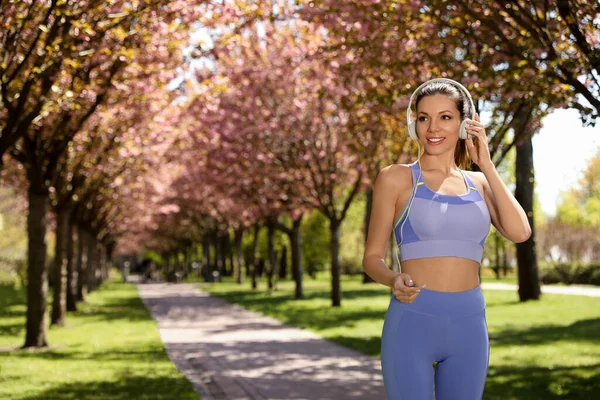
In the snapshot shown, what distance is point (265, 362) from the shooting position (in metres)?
12.8

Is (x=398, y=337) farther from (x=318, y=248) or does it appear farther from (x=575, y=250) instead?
(x=575, y=250)

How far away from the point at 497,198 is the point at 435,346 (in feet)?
2.45

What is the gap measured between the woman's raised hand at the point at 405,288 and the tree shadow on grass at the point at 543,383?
21.5 feet

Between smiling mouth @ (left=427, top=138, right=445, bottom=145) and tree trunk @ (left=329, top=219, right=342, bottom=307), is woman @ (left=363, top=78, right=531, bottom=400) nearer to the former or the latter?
smiling mouth @ (left=427, top=138, right=445, bottom=145)

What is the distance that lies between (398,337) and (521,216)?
2.68ft

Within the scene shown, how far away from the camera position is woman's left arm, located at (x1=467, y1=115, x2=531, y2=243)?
3.63 meters

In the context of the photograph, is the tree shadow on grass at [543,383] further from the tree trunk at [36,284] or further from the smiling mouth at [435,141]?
the tree trunk at [36,284]

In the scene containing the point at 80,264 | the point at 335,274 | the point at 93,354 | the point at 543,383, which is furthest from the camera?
the point at 80,264

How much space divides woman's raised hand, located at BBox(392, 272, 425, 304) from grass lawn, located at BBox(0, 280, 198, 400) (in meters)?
6.58

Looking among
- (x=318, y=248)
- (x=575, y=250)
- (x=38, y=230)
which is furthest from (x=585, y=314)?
(x=575, y=250)

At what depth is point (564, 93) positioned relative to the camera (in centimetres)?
990

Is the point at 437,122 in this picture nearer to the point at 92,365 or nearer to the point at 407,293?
the point at 407,293

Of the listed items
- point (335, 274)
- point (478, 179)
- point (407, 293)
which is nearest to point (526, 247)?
point (335, 274)

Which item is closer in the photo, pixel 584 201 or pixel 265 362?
pixel 265 362
